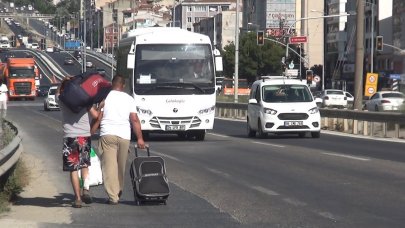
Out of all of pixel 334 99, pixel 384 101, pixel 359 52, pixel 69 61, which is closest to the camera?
pixel 359 52

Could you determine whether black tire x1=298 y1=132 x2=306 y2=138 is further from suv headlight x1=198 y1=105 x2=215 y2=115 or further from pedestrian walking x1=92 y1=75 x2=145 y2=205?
pedestrian walking x1=92 y1=75 x2=145 y2=205

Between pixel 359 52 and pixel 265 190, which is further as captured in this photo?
pixel 359 52

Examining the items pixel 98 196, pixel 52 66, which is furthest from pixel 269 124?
pixel 52 66

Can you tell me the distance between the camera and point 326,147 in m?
28.0

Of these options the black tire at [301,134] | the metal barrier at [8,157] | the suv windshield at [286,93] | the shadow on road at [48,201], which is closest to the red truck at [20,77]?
the black tire at [301,134]

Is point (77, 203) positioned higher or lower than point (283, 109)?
lower

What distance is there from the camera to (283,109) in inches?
1289

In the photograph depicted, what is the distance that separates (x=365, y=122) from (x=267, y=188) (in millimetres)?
20719

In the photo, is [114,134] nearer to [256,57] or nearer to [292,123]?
[292,123]

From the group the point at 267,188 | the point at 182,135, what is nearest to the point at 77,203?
the point at 267,188

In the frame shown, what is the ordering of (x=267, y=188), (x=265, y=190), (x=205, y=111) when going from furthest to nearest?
(x=205, y=111) < (x=267, y=188) < (x=265, y=190)

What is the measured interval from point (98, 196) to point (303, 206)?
346 cm

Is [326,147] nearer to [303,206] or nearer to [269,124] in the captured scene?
[269,124]

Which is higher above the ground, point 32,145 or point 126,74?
point 126,74
